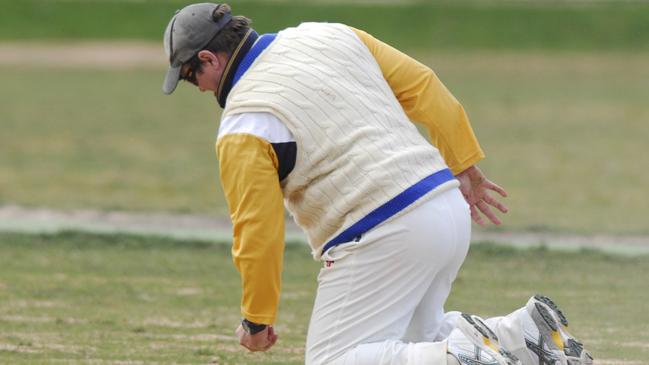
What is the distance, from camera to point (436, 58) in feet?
115

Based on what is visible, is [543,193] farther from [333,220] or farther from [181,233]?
[333,220]

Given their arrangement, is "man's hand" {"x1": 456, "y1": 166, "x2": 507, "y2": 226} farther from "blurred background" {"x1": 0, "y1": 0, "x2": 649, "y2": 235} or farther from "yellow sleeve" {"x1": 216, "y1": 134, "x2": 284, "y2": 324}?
"blurred background" {"x1": 0, "y1": 0, "x2": 649, "y2": 235}

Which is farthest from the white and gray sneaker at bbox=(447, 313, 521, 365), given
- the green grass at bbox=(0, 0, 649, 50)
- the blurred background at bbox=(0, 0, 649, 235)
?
the green grass at bbox=(0, 0, 649, 50)

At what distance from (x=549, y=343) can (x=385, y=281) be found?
92cm

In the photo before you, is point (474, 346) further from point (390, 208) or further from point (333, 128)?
point (333, 128)

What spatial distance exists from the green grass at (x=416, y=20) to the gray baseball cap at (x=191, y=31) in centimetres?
3071

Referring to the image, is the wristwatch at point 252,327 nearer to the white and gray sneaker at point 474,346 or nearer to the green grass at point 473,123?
the white and gray sneaker at point 474,346

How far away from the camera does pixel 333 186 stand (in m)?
5.71

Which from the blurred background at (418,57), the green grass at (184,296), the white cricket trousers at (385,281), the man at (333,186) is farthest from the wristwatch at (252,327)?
the blurred background at (418,57)

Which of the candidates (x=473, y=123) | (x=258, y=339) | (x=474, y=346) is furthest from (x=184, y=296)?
(x=473, y=123)

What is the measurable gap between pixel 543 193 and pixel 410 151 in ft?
32.3

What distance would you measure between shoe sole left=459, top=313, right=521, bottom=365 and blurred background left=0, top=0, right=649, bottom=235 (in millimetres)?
6799

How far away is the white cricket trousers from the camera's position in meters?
5.69

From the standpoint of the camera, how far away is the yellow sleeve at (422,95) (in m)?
6.12
